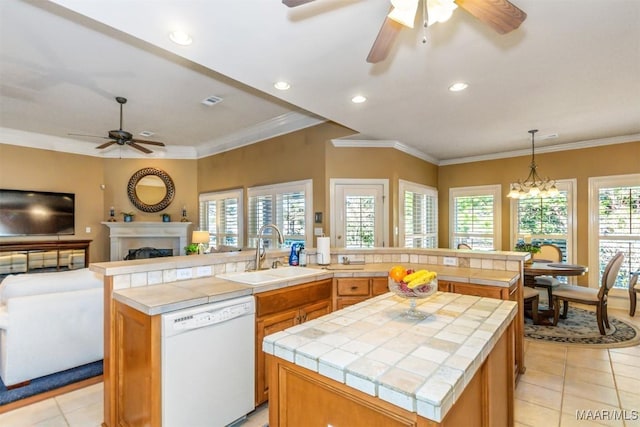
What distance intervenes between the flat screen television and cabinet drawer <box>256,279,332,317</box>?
5.92 m

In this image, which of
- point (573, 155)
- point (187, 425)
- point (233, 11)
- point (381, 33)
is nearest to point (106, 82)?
point (233, 11)

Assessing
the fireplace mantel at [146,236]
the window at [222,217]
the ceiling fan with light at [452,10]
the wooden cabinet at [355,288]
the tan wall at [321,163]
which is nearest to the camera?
the ceiling fan with light at [452,10]

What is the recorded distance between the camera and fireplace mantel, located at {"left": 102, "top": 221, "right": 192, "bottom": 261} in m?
6.46

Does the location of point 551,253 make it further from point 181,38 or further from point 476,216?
point 181,38

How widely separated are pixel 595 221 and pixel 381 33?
210 inches

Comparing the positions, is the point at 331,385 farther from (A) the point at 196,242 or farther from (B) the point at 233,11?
(A) the point at 196,242

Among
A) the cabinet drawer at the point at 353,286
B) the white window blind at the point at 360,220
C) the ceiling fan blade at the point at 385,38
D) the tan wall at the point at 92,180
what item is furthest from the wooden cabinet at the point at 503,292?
the tan wall at the point at 92,180

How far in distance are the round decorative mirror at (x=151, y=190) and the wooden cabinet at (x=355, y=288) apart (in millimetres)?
5421

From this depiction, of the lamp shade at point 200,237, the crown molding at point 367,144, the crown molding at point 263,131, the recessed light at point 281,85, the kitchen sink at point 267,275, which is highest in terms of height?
the crown molding at point 263,131

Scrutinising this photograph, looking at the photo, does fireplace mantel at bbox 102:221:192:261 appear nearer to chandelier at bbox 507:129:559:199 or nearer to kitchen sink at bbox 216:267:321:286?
kitchen sink at bbox 216:267:321:286

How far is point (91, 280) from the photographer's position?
2.83 meters

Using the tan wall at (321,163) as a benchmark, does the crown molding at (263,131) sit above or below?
above

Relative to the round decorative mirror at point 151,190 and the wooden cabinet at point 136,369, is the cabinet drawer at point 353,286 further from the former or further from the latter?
the round decorative mirror at point 151,190

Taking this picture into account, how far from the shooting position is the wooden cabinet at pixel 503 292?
95.2 inches
